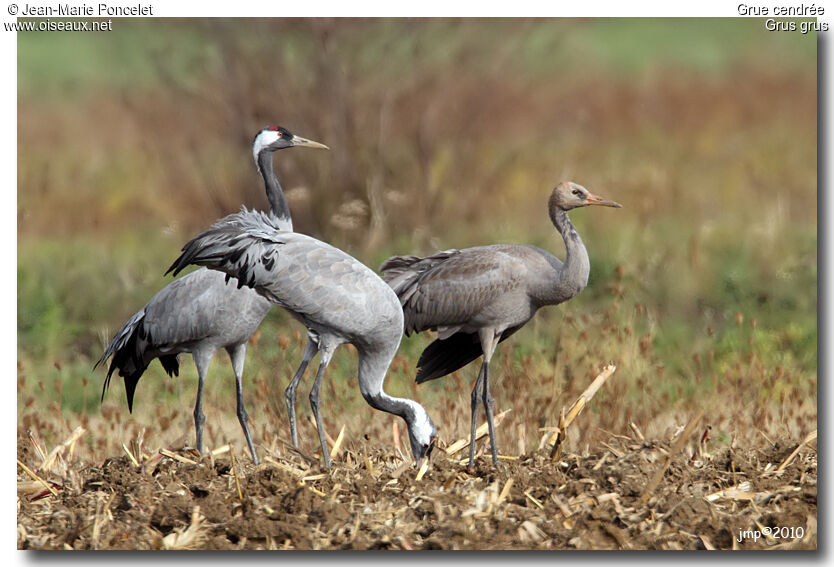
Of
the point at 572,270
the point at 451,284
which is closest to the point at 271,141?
the point at 451,284

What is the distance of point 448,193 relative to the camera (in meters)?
8.90

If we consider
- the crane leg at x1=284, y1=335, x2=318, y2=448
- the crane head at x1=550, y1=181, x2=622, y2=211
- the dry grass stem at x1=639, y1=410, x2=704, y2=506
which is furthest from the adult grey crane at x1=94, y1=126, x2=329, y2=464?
the dry grass stem at x1=639, y1=410, x2=704, y2=506

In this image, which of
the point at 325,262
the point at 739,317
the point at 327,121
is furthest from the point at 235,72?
the point at 739,317

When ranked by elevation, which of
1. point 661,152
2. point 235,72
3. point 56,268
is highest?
point 235,72

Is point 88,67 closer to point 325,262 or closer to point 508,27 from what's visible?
point 508,27

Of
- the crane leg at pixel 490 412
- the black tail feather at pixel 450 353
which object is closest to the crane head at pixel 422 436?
the crane leg at pixel 490 412

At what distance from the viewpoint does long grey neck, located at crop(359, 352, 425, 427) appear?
5.80 metres

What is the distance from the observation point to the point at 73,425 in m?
7.26

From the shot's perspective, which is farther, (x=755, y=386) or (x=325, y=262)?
(x=755, y=386)

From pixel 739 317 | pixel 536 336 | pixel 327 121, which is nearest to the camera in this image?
pixel 739 317

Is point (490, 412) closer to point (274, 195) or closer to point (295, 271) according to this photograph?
point (295, 271)

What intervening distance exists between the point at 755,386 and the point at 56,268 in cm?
464

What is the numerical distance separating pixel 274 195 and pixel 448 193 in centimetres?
298

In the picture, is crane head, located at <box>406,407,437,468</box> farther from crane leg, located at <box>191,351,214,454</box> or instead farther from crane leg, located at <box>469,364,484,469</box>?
crane leg, located at <box>191,351,214,454</box>
